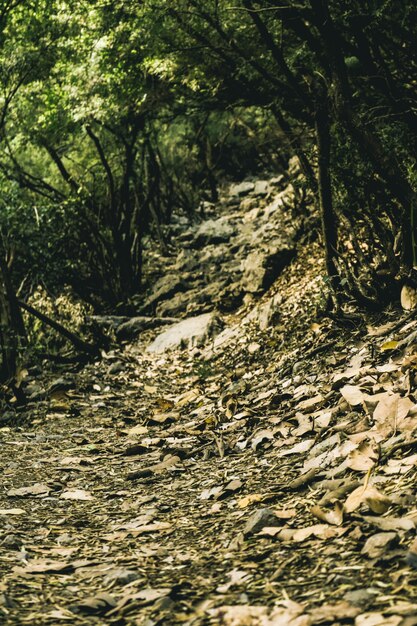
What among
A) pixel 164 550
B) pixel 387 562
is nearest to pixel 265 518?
pixel 164 550

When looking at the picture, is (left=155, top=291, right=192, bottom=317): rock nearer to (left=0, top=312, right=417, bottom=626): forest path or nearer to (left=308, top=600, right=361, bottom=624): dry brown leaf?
(left=0, top=312, right=417, bottom=626): forest path

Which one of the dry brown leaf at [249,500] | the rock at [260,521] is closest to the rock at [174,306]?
the dry brown leaf at [249,500]

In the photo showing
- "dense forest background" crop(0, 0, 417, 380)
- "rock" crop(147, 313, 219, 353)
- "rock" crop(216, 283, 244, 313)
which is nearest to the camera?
"dense forest background" crop(0, 0, 417, 380)

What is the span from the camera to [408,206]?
409cm

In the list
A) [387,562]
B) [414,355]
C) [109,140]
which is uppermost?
[109,140]

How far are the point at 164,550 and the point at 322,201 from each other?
319 cm

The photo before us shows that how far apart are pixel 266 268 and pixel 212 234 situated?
4087mm

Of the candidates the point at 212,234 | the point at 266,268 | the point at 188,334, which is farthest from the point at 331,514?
the point at 212,234

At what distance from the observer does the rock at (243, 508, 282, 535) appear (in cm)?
219

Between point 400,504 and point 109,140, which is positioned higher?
point 109,140

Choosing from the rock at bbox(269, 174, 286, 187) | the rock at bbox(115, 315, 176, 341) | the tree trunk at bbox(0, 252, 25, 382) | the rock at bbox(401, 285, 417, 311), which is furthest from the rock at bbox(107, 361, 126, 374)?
the rock at bbox(269, 174, 286, 187)

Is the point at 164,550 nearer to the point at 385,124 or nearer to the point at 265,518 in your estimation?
the point at 265,518

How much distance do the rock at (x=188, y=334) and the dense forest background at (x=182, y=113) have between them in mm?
1494

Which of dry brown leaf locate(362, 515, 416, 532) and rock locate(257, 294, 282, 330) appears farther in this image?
rock locate(257, 294, 282, 330)
